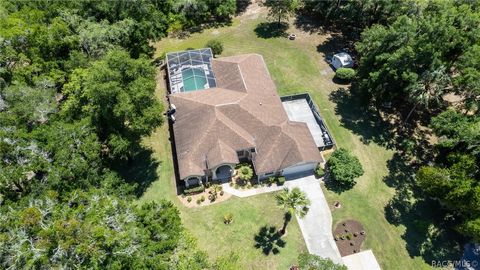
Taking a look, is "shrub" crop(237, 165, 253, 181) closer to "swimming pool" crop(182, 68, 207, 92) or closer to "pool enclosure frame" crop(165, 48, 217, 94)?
"pool enclosure frame" crop(165, 48, 217, 94)

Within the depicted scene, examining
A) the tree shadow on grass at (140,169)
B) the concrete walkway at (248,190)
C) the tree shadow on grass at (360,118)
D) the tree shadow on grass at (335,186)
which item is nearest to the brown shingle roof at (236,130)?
the concrete walkway at (248,190)

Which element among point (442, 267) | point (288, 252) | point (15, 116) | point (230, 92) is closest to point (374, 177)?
point (442, 267)

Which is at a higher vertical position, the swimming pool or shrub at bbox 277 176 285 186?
the swimming pool

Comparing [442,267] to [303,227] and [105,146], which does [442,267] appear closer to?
[303,227]

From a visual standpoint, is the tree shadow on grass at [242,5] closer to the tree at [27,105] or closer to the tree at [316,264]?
the tree at [27,105]

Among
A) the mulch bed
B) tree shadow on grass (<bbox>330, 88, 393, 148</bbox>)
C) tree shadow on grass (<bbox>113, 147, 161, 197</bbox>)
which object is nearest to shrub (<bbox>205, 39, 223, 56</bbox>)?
tree shadow on grass (<bbox>330, 88, 393, 148</bbox>)
